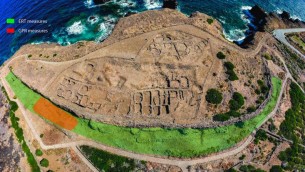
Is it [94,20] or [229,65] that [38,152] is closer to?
[94,20]

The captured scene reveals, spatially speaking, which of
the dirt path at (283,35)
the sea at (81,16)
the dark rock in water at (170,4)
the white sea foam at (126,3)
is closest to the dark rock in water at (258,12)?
the sea at (81,16)

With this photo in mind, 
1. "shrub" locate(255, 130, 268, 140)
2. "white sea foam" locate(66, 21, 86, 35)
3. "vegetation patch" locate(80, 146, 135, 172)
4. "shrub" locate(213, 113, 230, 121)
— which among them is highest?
"white sea foam" locate(66, 21, 86, 35)

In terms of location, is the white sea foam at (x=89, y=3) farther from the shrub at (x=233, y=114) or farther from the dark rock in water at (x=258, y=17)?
the shrub at (x=233, y=114)

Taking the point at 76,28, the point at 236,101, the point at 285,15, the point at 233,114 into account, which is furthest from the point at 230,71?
the point at 76,28

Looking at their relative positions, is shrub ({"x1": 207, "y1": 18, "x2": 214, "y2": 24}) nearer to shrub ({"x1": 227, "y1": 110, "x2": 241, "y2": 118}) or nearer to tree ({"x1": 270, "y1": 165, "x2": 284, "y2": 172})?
shrub ({"x1": 227, "y1": 110, "x2": 241, "y2": 118})

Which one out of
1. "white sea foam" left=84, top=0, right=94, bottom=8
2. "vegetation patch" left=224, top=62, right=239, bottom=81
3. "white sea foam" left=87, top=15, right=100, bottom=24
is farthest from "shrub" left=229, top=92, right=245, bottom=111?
"white sea foam" left=84, top=0, right=94, bottom=8
